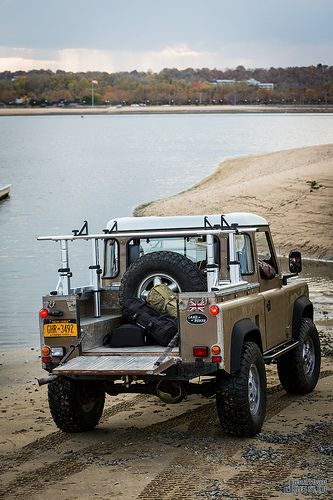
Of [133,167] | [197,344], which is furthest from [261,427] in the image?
[133,167]

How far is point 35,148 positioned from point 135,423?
505 ft

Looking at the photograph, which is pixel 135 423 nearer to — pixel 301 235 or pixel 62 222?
pixel 301 235

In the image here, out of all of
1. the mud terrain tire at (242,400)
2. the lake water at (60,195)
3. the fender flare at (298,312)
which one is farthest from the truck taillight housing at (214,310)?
the lake water at (60,195)

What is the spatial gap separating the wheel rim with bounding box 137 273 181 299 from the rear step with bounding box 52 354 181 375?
83 cm

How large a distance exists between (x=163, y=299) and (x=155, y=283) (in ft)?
0.83

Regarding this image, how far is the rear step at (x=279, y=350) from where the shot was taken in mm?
11695

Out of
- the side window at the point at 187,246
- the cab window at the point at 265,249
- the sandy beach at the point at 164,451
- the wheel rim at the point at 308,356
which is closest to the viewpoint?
the sandy beach at the point at 164,451

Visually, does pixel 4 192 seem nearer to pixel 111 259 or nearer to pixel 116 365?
pixel 111 259

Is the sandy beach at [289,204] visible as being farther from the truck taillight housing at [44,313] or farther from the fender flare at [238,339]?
the truck taillight housing at [44,313]

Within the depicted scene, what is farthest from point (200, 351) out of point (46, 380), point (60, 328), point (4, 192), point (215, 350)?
A: point (4, 192)

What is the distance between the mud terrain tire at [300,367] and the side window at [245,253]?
A: 1.37m

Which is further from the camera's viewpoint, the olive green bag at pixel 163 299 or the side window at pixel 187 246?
the side window at pixel 187 246

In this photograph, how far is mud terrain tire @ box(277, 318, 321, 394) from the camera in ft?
42.2

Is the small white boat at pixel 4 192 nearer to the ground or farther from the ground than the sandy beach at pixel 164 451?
nearer to the ground
